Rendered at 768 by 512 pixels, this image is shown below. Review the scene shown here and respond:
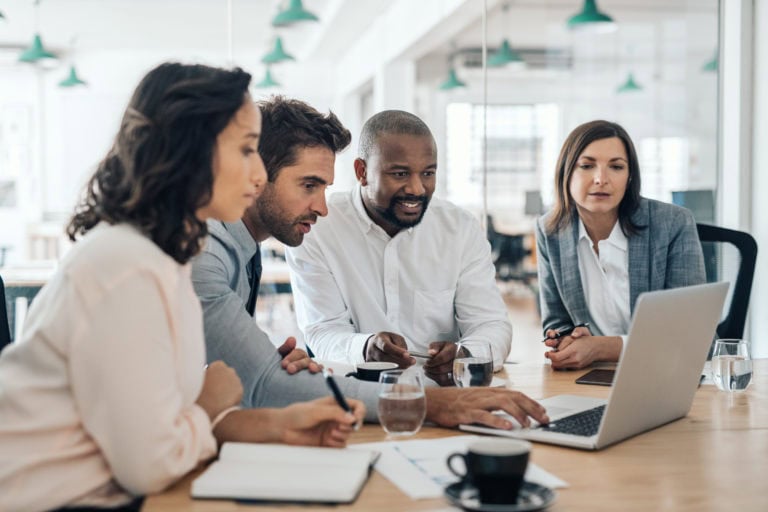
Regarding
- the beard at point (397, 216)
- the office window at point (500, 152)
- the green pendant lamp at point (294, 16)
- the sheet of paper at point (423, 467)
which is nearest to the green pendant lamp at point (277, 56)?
the green pendant lamp at point (294, 16)

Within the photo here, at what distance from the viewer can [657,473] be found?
4.10 ft

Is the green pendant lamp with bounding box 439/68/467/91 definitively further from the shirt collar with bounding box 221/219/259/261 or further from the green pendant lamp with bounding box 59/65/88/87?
the shirt collar with bounding box 221/219/259/261

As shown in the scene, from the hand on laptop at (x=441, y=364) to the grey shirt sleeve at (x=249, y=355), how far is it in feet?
1.03

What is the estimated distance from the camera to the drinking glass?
1400 millimetres

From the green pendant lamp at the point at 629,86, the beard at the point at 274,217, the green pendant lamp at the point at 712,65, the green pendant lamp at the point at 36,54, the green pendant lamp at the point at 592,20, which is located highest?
the green pendant lamp at the point at 592,20

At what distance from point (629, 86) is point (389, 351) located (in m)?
3.58

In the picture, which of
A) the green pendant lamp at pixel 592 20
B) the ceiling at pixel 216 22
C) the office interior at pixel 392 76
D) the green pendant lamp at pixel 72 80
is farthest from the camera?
the green pendant lamp at pixel 72 80

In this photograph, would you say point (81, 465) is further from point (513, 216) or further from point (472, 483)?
point (513, 216)

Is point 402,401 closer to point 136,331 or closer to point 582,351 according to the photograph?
point 136,331

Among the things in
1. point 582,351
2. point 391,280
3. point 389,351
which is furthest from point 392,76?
point 389,351

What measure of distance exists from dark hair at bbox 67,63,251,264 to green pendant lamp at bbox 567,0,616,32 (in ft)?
13.8

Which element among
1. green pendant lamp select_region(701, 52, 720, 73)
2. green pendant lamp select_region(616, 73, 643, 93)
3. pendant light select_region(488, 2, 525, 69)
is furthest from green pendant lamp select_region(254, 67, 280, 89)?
green pendant lamp select_region(701, 52, 720, 73)

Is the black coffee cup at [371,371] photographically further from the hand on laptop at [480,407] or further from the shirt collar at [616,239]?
the shirt collar at [616,239]

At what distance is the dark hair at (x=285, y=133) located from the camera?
204cm
